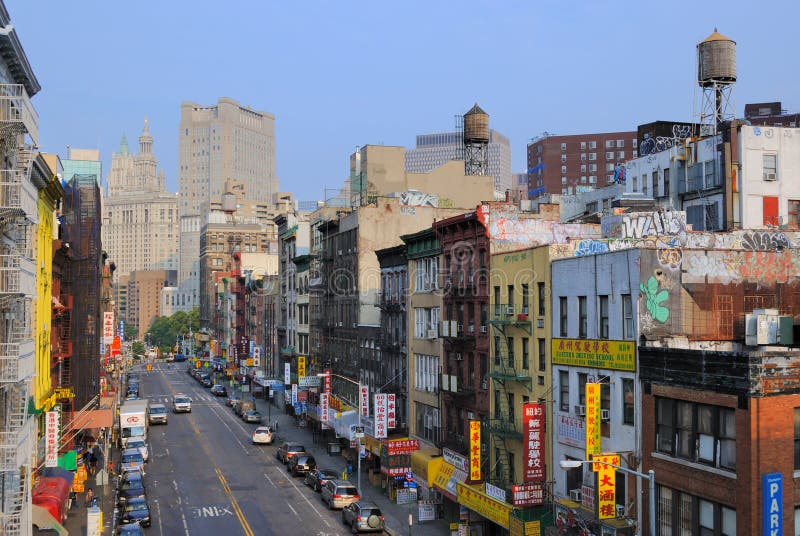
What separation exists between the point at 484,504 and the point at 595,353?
10068 mm

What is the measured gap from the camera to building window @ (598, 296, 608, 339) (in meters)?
35.0

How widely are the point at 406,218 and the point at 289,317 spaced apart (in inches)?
1322

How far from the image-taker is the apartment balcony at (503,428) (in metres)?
40.7

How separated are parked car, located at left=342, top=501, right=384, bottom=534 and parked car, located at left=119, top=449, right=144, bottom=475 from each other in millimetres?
20937

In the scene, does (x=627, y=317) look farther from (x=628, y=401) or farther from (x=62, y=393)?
(x=62, y=393)

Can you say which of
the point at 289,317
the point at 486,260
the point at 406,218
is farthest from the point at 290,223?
the point at 486,260

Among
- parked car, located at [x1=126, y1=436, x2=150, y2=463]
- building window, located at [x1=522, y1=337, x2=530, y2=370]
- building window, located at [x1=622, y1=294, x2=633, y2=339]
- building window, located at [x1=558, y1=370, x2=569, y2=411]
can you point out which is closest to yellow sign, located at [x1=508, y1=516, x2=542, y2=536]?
building window, located at [x1=558, y1=370, x2=569, y2=411]

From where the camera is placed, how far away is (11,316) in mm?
33625

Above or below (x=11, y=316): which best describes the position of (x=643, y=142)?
above

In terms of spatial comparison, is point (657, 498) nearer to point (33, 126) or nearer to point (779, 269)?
point (779, 269)

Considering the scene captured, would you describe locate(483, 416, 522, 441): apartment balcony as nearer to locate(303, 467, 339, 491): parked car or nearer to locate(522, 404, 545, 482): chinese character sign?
locate(522, 404, 545, 482): chinese character sign

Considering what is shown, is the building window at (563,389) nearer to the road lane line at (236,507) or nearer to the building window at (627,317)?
the building window at (627,317)

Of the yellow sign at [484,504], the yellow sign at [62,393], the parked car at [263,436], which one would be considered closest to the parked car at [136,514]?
the yellow sign at [62,393]

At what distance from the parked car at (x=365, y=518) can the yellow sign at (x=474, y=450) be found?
242 inches
